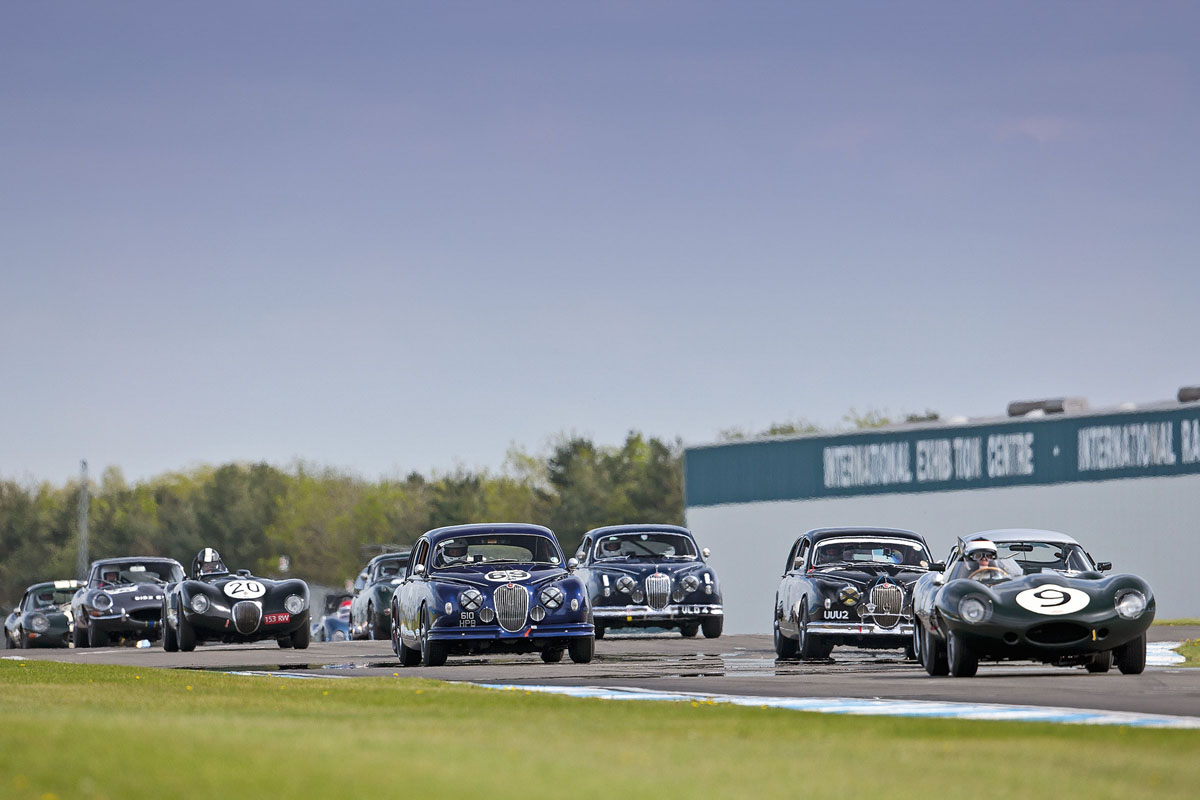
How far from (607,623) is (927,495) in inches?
1160

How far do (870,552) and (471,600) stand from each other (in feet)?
15.7

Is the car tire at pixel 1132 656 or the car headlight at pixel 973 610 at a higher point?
the car headlight at pixel 973 610

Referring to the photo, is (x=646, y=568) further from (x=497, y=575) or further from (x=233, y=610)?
(x=497, y=575)

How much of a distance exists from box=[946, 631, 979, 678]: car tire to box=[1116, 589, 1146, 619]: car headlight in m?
1.28

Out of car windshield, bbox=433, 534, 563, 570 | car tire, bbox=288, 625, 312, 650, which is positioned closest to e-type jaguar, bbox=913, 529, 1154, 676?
car windshield, bbox=433, 534, 563, 570

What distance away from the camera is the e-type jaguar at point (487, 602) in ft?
65.4

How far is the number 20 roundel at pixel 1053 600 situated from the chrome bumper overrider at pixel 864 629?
13.8ft

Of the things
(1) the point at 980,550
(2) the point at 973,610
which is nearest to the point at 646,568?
(1) the point at 980,550

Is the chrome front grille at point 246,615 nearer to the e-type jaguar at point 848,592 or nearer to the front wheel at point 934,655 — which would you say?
the e-type jaguar at point 848,592

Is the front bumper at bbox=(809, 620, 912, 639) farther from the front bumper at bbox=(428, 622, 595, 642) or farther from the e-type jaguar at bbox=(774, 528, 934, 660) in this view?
the front bumper at bbox=(428, 622, 595, 642)

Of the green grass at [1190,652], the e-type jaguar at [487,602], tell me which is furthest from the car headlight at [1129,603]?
the e-type jaguar at [487,602]

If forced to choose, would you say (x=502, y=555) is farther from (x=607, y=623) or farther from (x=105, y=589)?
(x=105, y=589)

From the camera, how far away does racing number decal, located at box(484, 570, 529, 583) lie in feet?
66.2

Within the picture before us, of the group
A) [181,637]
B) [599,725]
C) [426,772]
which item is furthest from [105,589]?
[426,772]
